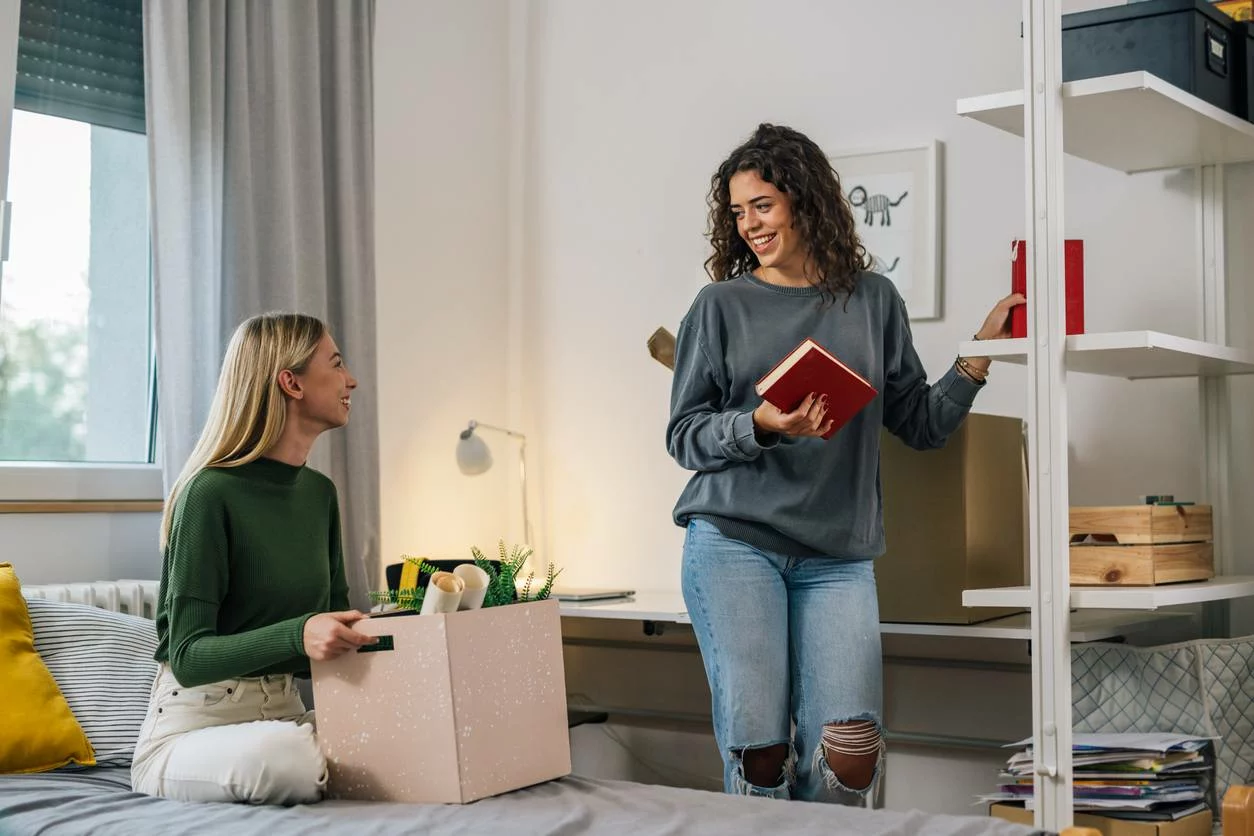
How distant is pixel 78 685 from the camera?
7.06 feet

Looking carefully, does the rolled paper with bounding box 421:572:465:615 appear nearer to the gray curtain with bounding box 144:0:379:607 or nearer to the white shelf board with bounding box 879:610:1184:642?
the white shelf board with bounding box 879:610:1184:642

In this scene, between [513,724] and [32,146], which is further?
[32,146]

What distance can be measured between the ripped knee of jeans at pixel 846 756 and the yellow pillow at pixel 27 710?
3.72ft

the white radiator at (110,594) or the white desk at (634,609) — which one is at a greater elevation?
the white radiator at (110,594)

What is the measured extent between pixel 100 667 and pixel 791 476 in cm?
118

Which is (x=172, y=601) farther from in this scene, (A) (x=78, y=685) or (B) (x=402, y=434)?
(B) (x=402, y=434)

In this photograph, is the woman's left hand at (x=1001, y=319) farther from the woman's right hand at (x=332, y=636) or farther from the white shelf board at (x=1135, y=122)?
the woman's right hand at (x=332, y=636)

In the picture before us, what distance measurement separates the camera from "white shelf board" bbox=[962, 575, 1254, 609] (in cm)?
198

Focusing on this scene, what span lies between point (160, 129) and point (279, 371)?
92 centimetres

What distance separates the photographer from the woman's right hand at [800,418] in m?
1.92

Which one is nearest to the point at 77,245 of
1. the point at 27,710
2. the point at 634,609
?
the point at 27,710

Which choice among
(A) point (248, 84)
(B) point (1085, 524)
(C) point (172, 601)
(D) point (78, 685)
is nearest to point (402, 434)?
(A) point (248, 84)

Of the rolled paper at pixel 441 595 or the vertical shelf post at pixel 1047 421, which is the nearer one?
the rolled paper at pixel 441 595

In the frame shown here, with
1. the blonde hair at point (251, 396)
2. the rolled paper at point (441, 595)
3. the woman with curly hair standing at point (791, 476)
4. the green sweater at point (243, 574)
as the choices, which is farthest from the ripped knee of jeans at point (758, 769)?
the blonde hair at point (251, 396)
